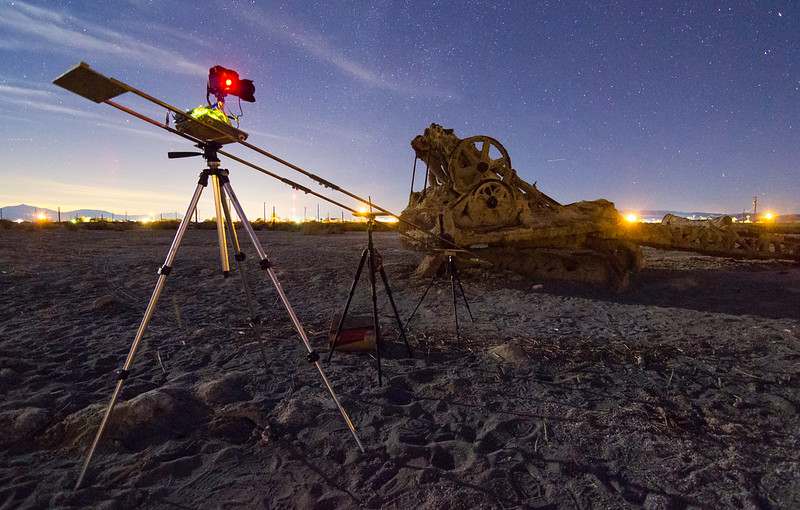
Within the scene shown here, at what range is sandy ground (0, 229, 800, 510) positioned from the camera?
8.37 feet

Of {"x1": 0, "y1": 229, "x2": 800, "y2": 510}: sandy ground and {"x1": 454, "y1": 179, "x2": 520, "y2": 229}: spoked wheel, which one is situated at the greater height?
{"x1": 454, "y1": 179, "x2": 520, "y2": 229}: spoked wheel

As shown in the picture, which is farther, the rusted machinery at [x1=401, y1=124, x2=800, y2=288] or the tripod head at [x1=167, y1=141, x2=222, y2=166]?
the rusted machinery at [x1=401, y1=124, x2=800, y2=288]

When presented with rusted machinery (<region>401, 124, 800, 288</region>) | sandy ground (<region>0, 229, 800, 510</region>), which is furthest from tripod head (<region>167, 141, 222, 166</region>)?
rusted machinery (<region>401, 124, 800, 288</region>)

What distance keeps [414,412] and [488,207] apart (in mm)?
8164

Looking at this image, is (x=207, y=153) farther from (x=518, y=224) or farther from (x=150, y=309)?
(x=518, y=224)

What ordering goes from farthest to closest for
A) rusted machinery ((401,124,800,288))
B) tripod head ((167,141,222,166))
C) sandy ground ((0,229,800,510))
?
rusted machinery ((401,124,800,288))
tripod head ((167,141,222,166))
sandy ground ((0,229,800,510))

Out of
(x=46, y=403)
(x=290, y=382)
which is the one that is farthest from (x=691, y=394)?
(x=46, y=403)

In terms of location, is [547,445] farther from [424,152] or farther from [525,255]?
[424,152]

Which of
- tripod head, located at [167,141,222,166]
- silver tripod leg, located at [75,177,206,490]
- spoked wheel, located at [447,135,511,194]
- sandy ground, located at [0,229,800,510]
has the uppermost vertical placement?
spoked wheel, located at [447,135,511,194]

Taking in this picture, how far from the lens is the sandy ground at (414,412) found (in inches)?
100

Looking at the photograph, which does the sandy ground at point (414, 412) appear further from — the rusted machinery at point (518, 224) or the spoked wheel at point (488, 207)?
the spoked wheel at point (488, 207)

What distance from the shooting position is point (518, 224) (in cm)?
1091

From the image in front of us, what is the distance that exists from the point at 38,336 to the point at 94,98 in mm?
5215

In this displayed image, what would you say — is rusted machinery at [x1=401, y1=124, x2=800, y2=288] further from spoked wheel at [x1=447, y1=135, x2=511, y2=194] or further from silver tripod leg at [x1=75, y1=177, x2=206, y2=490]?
silver tripod leg at [x1=75, y1=177, x2=206, y2=490]
